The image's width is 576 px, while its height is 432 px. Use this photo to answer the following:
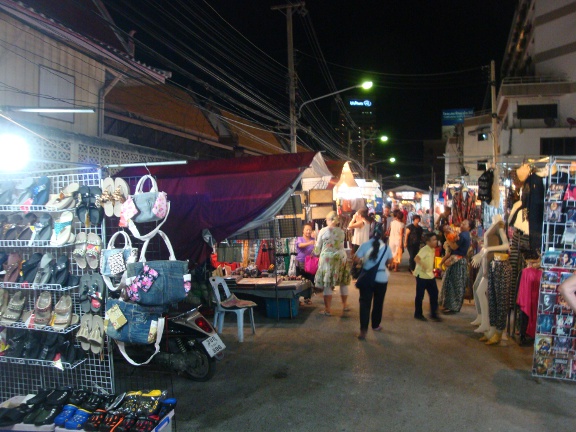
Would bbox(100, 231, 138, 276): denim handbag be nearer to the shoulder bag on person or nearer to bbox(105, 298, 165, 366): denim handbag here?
bbox(105, 298, 165, 366): denim handbag

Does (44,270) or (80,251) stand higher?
(80,251)

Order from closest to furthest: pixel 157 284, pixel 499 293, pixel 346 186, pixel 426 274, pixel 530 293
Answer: pixel 157 284, pixel 530 293, pixel 499 293, pixel 426 274, pixel 346 186

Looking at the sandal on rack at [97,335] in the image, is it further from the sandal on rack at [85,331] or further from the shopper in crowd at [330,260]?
the shopper in crowd at [330,260]

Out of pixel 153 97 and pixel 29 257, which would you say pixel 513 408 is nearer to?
pixel 29 257

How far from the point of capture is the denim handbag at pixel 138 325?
13.2ft

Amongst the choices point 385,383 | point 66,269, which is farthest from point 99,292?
point 385,383

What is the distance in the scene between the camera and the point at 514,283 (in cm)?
708

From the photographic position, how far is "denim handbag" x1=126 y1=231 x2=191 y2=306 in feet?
13.0

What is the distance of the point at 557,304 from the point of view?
220 inches

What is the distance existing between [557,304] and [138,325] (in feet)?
16.7

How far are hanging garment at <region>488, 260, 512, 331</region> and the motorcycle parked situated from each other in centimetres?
433

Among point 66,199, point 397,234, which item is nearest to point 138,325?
point 66,199

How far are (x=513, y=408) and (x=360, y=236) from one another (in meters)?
8.46

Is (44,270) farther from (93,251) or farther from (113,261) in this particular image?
(113,261)
